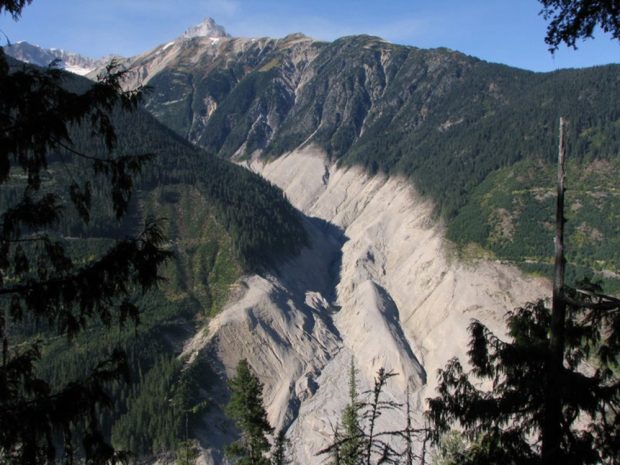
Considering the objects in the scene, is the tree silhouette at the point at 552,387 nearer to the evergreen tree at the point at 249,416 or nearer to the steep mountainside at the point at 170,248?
the evergreen tree at the point at 249,416

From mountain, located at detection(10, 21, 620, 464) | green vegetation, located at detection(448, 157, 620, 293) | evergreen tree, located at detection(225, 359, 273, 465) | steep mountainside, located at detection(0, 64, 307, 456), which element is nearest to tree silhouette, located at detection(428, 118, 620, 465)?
evergreen tree, located at detection(225, 359, 273, 465)

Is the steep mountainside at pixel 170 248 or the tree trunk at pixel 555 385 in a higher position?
the steep mountainside at pixel 170 248

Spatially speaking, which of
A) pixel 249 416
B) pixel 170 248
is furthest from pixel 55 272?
pixel 170 248

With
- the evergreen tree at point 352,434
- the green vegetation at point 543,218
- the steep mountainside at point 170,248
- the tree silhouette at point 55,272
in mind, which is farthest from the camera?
the green vegetation at point 543,218

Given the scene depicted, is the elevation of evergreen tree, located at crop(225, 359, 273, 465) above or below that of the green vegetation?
below

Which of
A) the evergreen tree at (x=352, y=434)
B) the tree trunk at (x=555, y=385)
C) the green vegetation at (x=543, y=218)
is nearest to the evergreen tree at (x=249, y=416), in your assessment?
the evergreen tree at (x=352, y=434)

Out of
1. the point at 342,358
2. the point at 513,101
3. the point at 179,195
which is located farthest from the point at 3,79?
the point at 513,101

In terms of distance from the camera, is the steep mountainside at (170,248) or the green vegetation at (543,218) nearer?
the steep mountainside at (170,248)

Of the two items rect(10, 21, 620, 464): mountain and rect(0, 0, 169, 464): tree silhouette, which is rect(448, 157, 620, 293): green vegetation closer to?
rect(10, 21, 620, 464): mountain

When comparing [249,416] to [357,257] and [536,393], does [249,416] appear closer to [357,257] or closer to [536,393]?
[536,393]

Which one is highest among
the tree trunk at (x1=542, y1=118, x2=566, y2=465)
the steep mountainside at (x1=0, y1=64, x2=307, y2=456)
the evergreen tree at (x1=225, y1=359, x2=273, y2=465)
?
the steep mountainside at (x1=0, y1=64, x2=307, y2=456)

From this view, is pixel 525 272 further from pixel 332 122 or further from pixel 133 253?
pixel 332 122

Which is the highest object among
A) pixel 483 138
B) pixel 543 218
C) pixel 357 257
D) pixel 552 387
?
pixel 483 138
